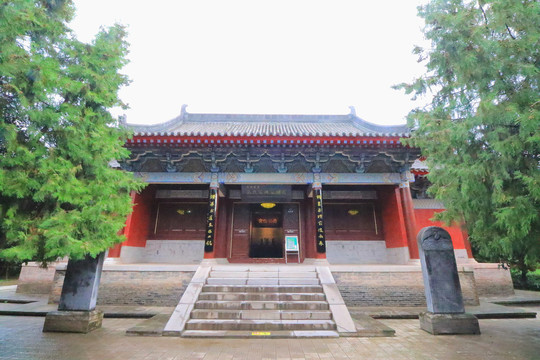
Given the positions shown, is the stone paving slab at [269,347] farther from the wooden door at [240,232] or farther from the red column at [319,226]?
the wooden door at [240,232]

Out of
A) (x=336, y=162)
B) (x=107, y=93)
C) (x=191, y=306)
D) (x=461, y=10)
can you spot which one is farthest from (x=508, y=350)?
(x=107, y=93)

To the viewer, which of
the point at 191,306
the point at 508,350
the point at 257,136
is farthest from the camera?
the point at 257,136

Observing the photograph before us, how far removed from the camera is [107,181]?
467 centimetres

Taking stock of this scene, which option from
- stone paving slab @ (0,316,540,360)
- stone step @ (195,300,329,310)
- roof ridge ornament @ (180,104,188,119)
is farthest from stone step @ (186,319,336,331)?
roof ridge ornament @ (180,104,188,119)

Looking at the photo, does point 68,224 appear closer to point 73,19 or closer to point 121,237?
point 121,237

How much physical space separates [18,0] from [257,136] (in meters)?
6.16

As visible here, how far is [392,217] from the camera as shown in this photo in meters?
10.2

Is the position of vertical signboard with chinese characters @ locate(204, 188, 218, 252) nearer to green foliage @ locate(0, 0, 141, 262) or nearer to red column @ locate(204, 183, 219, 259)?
red column @ locate(204, 183, 219, 259)

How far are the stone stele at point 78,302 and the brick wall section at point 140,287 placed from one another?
205cm

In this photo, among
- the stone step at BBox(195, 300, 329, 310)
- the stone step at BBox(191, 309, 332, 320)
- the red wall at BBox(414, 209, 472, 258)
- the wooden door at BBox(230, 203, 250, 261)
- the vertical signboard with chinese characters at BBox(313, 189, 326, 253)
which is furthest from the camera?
the wooden door at BBox(230, 203, 250, 261)

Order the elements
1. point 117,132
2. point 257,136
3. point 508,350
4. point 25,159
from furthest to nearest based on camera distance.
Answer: point 257,136 < point 117,132 < point 508,350 < point 25,159

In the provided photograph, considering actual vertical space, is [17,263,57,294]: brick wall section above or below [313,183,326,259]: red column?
below

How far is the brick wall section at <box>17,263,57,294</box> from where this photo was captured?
32.0 ft

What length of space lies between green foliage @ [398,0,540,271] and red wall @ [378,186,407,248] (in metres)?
5.00
